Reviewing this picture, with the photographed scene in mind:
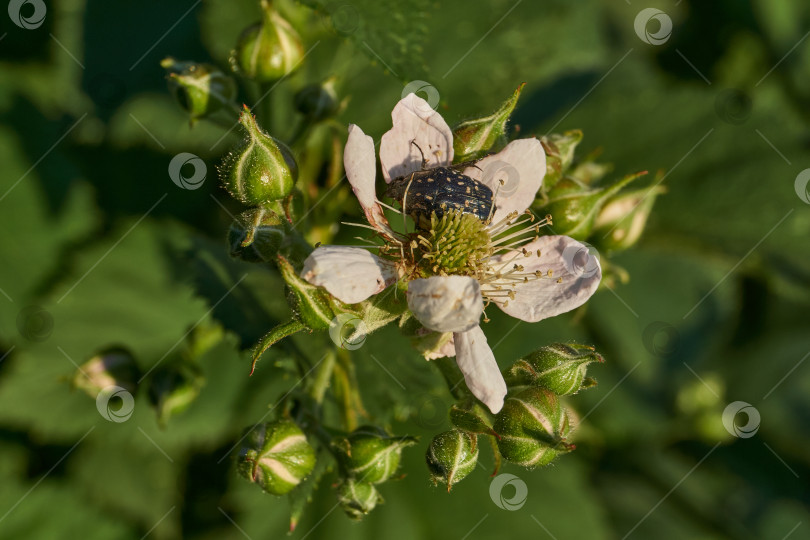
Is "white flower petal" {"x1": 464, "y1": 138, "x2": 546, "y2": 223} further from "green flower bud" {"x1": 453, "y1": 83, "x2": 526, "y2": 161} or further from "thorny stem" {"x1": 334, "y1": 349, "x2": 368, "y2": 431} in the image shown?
"thorny stem" {"x1": 334, "y1": 349, "x2": 368, "y2": 431}

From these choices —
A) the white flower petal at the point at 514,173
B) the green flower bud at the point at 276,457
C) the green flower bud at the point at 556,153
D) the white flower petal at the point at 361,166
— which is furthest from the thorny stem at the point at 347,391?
the green flower bud at the point at 556,153

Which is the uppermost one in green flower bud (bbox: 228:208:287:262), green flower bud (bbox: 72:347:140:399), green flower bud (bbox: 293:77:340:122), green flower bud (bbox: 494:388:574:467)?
green flower bud (bbox: 293:77:340:122)

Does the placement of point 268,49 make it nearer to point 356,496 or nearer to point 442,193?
point 442,193

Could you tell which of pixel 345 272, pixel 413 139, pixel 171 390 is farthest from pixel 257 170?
pixel 171 390

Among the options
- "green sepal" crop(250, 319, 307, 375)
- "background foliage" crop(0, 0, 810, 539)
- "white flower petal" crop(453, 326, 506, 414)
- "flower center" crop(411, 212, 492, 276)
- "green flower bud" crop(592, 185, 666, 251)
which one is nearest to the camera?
"green sepal" crop(250, 319, 307, 375)

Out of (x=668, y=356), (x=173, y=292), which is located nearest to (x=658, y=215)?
(x=668, y=356)

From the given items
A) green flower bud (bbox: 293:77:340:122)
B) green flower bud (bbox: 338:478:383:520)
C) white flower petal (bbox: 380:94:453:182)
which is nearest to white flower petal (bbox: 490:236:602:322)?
white flower petal (bbox: 380:94:453:182)
